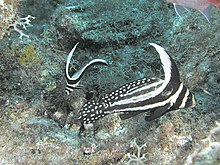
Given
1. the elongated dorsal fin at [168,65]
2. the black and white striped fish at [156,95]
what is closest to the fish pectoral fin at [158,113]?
the black and white striped fish at [156,95]

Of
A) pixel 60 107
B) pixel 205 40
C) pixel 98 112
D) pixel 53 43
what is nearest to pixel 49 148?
pixel 98 112

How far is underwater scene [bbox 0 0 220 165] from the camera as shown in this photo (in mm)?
3201

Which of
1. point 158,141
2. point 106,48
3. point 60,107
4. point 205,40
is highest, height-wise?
point 205,40

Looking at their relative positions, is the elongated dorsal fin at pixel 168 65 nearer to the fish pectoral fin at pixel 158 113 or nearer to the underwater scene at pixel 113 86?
the underwater scene at pixel 113 86

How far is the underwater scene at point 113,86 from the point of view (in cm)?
320

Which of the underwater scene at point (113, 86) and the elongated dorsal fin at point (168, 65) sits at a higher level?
the elongated dorsal fin at point (168, 65)

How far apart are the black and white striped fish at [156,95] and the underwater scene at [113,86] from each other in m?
0.01

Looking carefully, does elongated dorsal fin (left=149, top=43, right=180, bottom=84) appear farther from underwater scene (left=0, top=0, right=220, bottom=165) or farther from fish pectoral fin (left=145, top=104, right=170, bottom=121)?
fish pectoral fin (left=145, top=104, right=170, bottom=121)

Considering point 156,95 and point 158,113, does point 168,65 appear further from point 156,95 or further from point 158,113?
point 158,113

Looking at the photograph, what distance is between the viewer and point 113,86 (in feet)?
15.4

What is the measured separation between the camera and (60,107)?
4418 mm

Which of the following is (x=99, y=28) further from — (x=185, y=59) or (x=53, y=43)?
(x=185, y=59)

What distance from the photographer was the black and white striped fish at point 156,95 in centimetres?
316

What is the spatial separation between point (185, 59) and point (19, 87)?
2.80m
